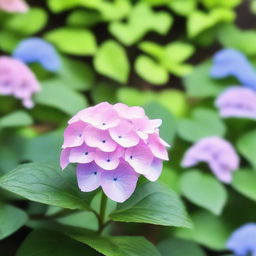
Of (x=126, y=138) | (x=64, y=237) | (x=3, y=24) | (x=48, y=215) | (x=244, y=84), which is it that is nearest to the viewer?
(x=126, y=138)

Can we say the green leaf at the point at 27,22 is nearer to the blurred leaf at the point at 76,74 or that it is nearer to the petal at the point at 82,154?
the blurred leaf at the point at 76,74

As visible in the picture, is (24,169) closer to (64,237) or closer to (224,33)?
(64,237)

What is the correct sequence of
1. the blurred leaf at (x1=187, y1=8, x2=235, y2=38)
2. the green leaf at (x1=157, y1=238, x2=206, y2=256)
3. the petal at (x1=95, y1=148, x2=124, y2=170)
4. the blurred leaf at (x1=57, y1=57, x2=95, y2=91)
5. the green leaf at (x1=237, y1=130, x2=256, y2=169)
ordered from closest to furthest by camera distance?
the petal at (x1=95, y1=148, x2=124, y2=170), the green leaf at (x1=157, y1=238, x2=206, y2=256), the green leaf at (x1=237, y1=130, x2=256, y2=169), the blurred leaf at (x1=57, y1=57, x2=95, y2=91), the blurred leaf at (x1=187, y1=8, x2=235, y2=38)

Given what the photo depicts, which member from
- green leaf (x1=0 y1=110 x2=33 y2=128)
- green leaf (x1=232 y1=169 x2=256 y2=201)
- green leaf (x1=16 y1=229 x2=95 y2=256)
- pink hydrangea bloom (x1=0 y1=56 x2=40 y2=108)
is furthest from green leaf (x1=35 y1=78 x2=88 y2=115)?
green leaf (x1=16 y1=229 x2=95 y2=256)

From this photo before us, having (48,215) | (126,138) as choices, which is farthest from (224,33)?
(126,138)

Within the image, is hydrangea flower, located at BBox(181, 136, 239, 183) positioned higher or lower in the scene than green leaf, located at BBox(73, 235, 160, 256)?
lower

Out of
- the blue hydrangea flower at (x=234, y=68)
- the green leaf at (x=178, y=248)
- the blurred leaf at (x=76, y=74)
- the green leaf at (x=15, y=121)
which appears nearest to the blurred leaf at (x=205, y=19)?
the blue hydrangea flower at (x=234, y=68)

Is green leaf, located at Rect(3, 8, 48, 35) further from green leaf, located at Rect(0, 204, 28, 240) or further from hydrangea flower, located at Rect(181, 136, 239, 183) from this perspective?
green leaf, located at Rect(0, 204, 28, 240)

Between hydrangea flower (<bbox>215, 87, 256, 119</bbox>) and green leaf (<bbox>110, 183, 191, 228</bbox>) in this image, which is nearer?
green leaf (<bbox>110, 183, 191, 228</bbox>)
